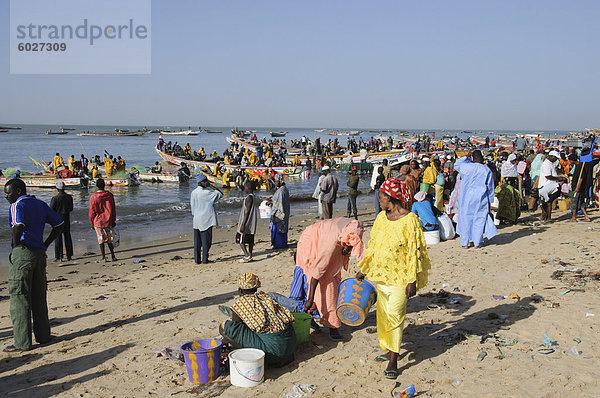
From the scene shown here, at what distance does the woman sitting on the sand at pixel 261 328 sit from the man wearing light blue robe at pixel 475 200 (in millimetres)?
5189

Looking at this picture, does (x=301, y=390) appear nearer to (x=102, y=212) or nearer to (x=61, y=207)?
(x=102, y=212)

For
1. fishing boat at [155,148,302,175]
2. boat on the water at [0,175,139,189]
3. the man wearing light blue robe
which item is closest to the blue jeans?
the man wearing light blue robe

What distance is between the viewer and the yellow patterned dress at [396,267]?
3856 mm

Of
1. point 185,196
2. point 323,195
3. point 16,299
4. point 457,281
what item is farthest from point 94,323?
point 185,196

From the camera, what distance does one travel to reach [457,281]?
6.67 m

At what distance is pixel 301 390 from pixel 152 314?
3.05 m

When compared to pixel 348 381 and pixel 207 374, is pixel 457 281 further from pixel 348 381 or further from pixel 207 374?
pixel 207 374

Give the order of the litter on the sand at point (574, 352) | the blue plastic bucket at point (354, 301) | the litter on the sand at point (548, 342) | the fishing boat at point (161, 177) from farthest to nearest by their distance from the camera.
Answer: the fishing boat at point (161, 177), the blue plastic bucket at point (354, 301), the litter on the sand at point (548, 342), the litter on the sand at point (574, 352)

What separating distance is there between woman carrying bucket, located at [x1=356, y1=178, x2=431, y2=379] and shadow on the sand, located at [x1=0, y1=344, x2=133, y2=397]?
2778 mm

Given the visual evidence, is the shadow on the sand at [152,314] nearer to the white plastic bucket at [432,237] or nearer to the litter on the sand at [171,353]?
the litter on the sand at [171,353]

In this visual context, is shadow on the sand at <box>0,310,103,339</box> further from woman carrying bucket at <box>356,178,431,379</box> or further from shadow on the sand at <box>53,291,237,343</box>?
woman carrying bucket at <box>356,178,431,379</box>

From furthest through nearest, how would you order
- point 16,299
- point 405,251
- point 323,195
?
point 323,195 → point 16,299 → point 405,251

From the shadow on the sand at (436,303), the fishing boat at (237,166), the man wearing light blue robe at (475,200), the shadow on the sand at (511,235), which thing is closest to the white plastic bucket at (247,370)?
the shadow on the sand at (436,303)

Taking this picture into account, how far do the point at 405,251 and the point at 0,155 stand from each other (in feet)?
189
